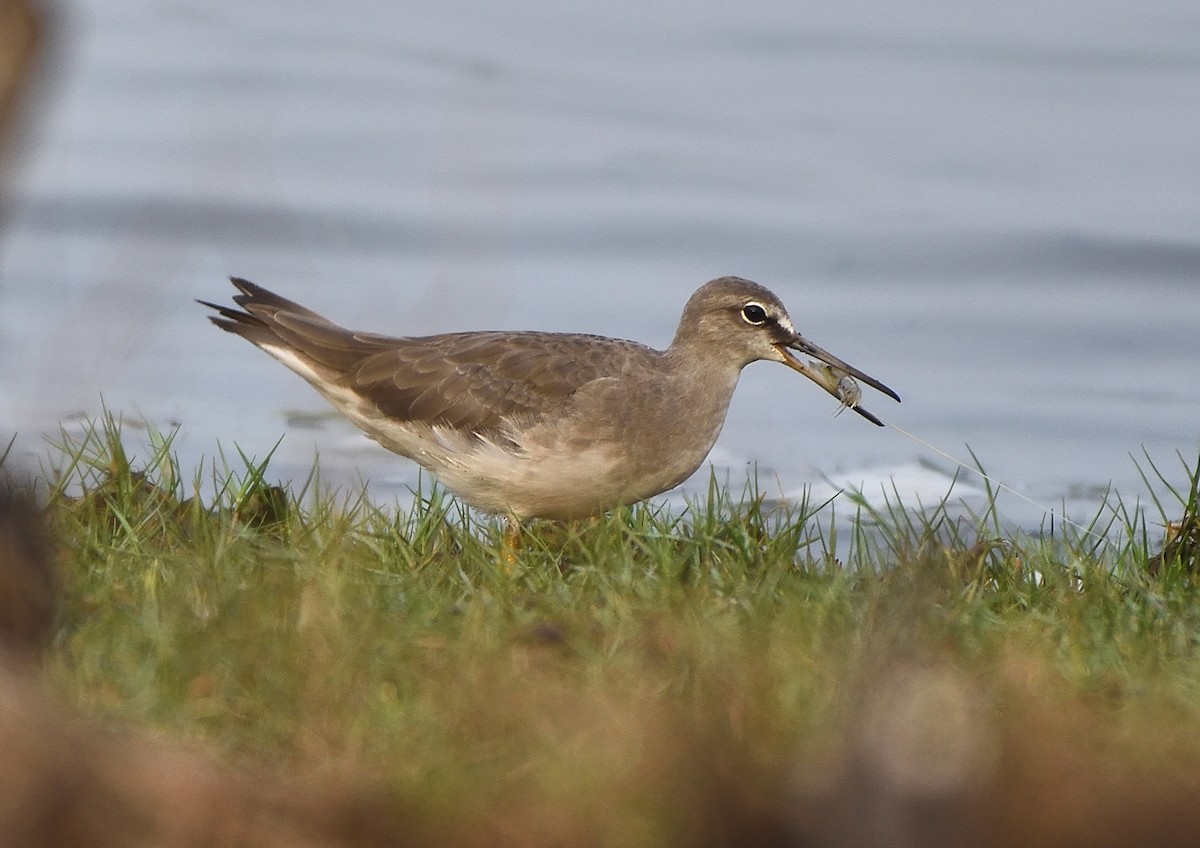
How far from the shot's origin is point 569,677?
5082 millimetres

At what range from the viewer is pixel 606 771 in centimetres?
421

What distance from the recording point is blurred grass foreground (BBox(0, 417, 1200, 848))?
12.1 ft

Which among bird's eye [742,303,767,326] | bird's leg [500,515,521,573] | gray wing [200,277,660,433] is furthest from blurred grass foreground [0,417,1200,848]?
bird's eye [742,303,767,326]

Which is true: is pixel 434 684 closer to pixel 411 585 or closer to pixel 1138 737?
pixel 411 585

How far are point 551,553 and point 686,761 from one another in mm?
2782

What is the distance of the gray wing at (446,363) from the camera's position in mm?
8094

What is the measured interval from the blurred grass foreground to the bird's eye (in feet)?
4.94

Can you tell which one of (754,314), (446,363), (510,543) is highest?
(754,314)

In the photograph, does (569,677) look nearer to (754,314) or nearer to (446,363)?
(446,363)

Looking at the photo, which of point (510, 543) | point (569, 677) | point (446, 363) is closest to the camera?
point (569, 677)

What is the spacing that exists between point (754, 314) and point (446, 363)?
4.32 ft

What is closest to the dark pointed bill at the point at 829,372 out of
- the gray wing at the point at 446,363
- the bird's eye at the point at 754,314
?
the bird's eye at the point at 754,314

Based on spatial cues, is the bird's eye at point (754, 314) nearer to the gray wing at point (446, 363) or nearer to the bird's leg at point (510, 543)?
the gray wing at point (446, 363)

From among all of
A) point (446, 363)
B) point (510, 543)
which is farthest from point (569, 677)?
point (446, 363)
